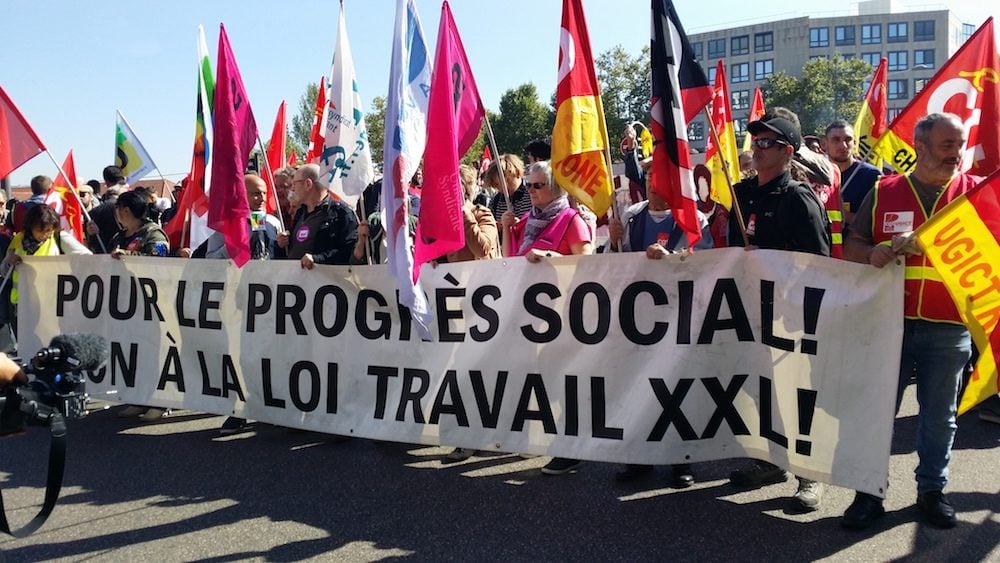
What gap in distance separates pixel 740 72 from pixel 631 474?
106 metres

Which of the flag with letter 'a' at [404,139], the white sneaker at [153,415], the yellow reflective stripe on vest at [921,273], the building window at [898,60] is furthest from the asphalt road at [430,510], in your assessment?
the building window at [898,60]

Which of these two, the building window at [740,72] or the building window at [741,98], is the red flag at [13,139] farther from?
the building window at [740,72]

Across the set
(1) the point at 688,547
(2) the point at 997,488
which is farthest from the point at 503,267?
(2) the point at 997,488

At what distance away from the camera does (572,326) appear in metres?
4.46

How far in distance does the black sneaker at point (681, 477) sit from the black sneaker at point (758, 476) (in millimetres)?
235

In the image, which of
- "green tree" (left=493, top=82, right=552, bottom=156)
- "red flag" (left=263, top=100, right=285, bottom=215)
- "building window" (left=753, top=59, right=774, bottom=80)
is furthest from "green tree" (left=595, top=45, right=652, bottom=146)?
"red flag" (left=263, top=100, right=285, bottom=215)

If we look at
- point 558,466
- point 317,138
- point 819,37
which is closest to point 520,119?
point 819,37

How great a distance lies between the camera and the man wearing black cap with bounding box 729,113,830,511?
4137mm

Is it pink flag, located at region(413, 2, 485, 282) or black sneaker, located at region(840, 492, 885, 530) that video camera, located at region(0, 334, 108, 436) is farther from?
black sneaker, located at region(840, 492, 885, 530)

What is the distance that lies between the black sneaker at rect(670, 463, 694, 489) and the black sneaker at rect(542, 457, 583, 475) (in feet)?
2.08

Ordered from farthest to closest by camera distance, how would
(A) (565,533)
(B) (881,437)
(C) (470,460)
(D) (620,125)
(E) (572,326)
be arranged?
(D) (620,125), (C) (470,460), (E) (572,326), (A) (565,533), (B) (881,437)

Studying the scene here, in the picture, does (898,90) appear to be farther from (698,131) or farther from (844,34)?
(698,131)

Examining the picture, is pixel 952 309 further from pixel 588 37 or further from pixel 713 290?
pixel 588 37

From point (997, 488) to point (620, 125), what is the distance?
232 ft
